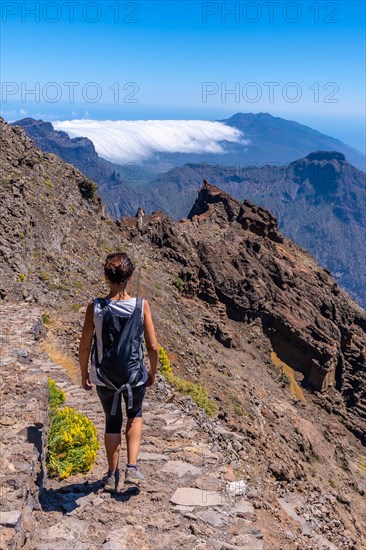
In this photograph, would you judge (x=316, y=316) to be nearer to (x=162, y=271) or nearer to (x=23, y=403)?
(x=162, y=271)

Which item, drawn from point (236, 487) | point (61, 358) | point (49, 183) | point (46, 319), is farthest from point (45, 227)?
point (236, 487)

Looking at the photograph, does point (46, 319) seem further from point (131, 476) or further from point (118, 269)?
point (118, 269)

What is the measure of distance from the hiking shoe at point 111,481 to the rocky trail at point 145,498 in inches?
4.3

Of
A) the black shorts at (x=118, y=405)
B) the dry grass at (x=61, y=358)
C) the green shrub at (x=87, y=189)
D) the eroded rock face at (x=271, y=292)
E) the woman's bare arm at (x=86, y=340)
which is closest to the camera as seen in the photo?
the woman's bare arm at (x=86, y=340)

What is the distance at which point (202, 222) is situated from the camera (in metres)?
51.7

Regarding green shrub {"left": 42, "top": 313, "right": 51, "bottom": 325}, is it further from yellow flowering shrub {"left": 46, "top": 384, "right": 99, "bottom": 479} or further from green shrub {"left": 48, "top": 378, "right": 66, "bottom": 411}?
yellow flowering shrub {"left": 46, "top": 384, "right": 99, "bottom": 479}

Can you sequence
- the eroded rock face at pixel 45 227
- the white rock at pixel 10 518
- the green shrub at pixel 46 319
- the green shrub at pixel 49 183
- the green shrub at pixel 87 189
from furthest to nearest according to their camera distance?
the green shrub at pixel 87 189
the green shrub at pixel 49 183
the eroded rock face at pixel 45 227
the green shrub at pixel 46 319
the white rock at pixel 10 518

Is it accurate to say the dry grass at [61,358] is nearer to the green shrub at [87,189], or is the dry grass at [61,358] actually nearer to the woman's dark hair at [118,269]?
the woman's dark hair at [118,269]

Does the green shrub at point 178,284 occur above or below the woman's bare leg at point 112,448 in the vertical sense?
below

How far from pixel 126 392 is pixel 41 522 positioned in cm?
187

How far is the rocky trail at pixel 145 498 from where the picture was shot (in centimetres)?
643

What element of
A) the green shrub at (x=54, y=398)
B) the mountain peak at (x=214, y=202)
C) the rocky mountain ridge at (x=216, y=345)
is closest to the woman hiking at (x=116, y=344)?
the rocky mountain ridge at (x=216, y=345)

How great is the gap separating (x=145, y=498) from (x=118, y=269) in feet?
11.0

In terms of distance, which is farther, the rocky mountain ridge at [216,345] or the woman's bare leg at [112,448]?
the rocky mountain ridge at [216,345]
